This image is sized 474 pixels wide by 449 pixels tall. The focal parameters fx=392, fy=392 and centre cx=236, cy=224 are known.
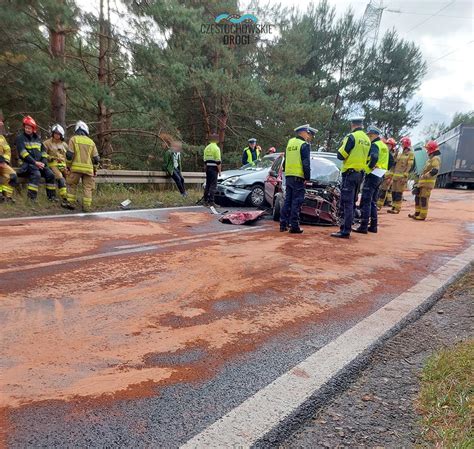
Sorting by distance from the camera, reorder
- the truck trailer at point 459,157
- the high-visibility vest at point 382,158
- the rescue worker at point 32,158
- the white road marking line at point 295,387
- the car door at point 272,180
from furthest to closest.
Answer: the truck trailer at point 459,157
the car door at point 272,180
the rescue worker at point 32,158
the high-visibility vest at point 382,158
the white road marking line at point 295,387

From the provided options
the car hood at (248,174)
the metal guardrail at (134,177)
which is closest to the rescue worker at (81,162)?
the metal guardrail at (134,177)

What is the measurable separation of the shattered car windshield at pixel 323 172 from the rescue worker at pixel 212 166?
8.46 ft

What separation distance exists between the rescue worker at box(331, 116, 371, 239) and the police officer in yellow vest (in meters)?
0.26

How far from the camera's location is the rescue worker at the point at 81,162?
8.15 meters

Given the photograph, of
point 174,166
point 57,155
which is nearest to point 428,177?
point 174,166

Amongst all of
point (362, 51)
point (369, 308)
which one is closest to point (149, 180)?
point (369, 308)

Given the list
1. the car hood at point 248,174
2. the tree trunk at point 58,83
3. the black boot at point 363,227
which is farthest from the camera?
the tree trunk at point 58,83

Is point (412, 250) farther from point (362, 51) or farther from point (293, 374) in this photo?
point (362, 51)

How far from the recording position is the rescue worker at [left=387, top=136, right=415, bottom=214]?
10492 millimetres

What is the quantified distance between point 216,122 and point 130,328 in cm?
1840

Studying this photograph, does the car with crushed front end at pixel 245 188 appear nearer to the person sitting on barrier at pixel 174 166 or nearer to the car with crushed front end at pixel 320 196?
the person sitting on barrier at pixel 174 166

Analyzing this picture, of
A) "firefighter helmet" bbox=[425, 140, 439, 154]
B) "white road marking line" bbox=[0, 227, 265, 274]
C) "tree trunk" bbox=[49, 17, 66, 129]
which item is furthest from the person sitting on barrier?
"firefighter helmet" bbox=[425, 140, 439, 154]

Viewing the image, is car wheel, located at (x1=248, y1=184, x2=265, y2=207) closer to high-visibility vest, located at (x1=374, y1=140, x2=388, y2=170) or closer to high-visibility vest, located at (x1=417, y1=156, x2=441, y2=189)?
high-visibility vest, located at (x1=374, y1=140, x2=388, y2=170)

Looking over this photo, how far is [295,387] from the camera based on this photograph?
7.25 ft
